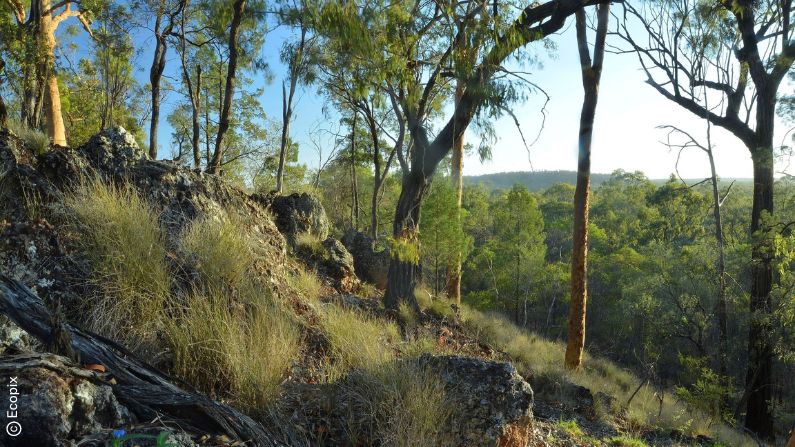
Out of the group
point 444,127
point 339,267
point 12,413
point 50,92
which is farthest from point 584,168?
point 50,92

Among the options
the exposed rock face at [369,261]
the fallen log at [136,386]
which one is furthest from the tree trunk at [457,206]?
the fallen log at [136,386]

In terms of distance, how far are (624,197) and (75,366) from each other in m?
55.0

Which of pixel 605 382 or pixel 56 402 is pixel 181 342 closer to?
pixel 56 402

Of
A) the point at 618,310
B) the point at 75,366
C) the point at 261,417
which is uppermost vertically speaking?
the point at 75,366

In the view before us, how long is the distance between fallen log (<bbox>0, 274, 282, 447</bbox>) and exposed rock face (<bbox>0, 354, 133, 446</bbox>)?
4.3 inches

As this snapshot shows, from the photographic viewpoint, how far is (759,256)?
973cm

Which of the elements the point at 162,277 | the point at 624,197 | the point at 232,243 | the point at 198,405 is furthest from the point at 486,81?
the point at 624,197

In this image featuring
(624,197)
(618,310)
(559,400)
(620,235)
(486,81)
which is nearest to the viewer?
(486,81)

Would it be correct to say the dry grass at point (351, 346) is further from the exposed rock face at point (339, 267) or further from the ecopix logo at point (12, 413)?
the exposed rock face at point (339, 267)

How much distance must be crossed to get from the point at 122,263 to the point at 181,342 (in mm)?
972

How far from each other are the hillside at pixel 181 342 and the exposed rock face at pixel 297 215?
20.5ft

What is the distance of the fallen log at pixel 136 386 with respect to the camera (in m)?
2.00

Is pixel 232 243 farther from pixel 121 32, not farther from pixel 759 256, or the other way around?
pixel 121 32

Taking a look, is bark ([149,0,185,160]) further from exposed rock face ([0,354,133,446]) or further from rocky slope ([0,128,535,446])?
exposed rock face ([0,354,133,446])
